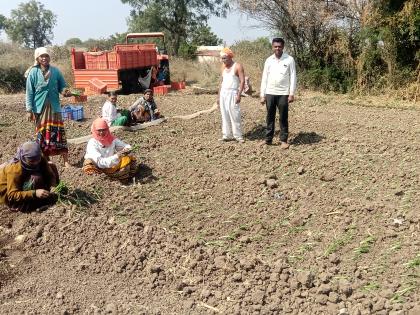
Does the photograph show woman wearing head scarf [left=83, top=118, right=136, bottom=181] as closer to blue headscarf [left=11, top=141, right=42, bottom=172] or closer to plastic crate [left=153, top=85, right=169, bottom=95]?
blue headscarf [left=11, top=141, right=42, bottom=172]

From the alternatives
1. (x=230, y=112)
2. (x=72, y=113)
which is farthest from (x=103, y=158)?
(x=72, y=113)

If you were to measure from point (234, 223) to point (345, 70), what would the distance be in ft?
34.6

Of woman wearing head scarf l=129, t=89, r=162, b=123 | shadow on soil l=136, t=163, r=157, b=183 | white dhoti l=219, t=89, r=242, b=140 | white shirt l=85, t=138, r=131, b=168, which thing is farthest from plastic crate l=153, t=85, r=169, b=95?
white shirt l=85, t=138, r=131, b=168

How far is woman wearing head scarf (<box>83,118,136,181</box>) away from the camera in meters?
5.41

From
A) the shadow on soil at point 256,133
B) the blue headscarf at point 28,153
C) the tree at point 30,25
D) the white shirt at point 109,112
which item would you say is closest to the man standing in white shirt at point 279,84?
the shadow on soil at point 256,133

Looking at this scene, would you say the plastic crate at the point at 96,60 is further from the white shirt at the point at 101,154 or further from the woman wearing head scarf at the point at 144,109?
the white shirt at the point at 101,154

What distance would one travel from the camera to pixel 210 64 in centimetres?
2127

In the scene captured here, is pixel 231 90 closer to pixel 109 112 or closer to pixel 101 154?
pixel 109 112

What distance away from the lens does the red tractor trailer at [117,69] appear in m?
13.2

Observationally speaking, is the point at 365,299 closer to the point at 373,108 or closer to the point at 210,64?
the point at 373,108

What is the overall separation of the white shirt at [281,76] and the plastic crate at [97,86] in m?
7.08

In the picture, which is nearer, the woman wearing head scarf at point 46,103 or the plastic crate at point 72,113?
the woman wearing head scarf at point 46,103

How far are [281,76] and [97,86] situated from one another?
757 centimetres

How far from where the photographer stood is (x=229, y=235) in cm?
Answer: 430
